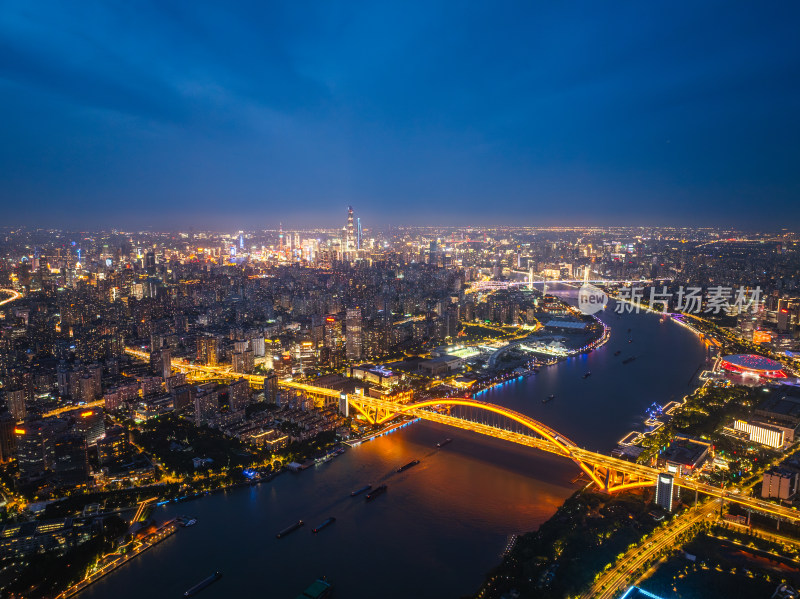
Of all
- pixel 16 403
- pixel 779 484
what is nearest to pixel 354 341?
pixel 16 403

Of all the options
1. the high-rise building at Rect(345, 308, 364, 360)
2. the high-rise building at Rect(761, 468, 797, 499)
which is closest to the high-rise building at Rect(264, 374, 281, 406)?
the high-rise building at Rect(345, 308, 364, 360)

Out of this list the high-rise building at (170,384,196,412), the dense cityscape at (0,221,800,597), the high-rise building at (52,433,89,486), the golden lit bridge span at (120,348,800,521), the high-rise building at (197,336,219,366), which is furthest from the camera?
the high-rise building at (197,336,219,366)

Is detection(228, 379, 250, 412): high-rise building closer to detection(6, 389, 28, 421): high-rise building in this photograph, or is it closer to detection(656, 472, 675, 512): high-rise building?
detection(6, 389, 28, 421): high-rise building

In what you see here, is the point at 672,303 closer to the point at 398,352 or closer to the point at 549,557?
the point at 398,352

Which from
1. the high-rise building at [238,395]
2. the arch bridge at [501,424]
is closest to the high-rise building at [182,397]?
the high-rise building at [238,395]

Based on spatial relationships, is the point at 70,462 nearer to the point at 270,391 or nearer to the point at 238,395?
the point at 238,395

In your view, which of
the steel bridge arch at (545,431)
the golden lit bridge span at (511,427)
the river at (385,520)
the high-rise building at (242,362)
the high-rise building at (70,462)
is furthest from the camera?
the high-rise building at (242,362)

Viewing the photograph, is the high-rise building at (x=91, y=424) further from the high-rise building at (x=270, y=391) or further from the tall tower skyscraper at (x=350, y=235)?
the tall tower skyscraper at (x=350, y=235)
